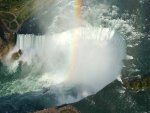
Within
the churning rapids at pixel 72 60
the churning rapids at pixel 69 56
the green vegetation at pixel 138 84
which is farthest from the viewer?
the churning rapids at pixel 72 60

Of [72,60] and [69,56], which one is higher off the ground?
[69,56]

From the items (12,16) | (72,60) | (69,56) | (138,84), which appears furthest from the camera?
(12,16)

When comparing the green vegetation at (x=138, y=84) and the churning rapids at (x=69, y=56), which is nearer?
the green vegetation at (x=138, y=84)

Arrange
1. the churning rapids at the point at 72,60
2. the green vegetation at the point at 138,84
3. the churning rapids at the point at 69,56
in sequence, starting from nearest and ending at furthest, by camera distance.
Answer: the green vegetation at the point at 138,84 → the churning rapids at the point at 69,56 → the churning rapids at the point at 72,60

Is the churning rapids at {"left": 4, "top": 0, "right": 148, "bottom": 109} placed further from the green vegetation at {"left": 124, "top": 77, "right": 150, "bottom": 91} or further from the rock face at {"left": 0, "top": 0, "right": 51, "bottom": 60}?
the green vegetation at {"left": 124, "top": 77, "right": 150, "bottom": 91}

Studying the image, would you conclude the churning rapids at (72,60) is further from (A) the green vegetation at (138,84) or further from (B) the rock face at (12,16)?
(A) the green vegetation at (138,84)

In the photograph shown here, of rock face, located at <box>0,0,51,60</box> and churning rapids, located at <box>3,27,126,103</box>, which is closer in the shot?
churning rapids, located at <box>3,27,126,103</box>

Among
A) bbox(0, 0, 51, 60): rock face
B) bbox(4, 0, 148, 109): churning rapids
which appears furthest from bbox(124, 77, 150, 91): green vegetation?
bbox(0, 0, 51, 60): rock face

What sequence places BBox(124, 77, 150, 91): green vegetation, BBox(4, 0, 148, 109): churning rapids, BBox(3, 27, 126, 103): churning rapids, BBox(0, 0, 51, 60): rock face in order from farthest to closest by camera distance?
BBox(0, 0, 51, 60): rock face → BBox(3, 27, 126, 103): churning rapids → BBox(4, 0, 148, 109): churning rapids → BBox(124, 77, 150, 91): green vegetation

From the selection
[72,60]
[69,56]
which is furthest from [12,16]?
[72,60]

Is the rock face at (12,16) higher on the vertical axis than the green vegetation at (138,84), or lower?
higher

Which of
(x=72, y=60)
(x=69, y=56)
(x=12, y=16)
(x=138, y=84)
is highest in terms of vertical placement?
(x=12, y=16)

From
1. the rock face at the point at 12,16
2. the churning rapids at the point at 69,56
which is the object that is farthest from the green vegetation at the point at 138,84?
the rock face at the point at 12,16

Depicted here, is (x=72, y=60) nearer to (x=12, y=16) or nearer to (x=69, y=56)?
(x=69, y=56)
